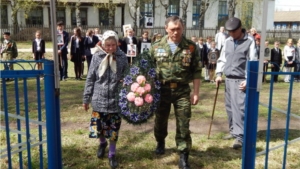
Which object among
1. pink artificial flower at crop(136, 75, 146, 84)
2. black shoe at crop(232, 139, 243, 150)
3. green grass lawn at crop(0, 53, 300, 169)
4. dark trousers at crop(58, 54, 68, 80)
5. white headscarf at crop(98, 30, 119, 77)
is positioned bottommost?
green grass lawn at crop(0, 53, 300, 169)

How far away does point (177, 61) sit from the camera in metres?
3.79

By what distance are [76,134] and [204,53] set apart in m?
8.03

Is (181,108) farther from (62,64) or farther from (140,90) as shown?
(62,64)

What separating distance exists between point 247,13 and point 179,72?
32327 mm

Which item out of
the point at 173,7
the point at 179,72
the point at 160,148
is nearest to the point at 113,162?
the point at 160,148

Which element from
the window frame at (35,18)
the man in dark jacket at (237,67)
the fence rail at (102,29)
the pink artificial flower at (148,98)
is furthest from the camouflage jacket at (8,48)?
the window frame at (35,18)

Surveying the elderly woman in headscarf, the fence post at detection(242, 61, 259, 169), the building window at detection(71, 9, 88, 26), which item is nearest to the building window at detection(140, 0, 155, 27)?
the building window at detection(71, 9, 88, 26)

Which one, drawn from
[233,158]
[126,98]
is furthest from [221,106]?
[126,98]

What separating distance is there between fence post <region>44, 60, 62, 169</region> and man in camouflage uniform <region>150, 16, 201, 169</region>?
4.78 feet

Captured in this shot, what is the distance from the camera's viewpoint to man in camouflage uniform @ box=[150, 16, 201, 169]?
3787 millimetres

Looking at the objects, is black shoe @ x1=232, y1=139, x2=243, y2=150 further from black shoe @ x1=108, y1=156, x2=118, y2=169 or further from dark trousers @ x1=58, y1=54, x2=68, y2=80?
dark trousers @ x1=58, y1=54, x2=68, y2=80

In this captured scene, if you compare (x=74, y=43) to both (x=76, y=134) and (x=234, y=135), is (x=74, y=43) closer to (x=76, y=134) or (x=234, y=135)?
(x=76, y=134)

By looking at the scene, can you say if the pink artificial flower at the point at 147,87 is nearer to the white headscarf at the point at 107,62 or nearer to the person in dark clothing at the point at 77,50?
the white headscarf at the point at 107,62

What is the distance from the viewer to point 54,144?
280 cm
